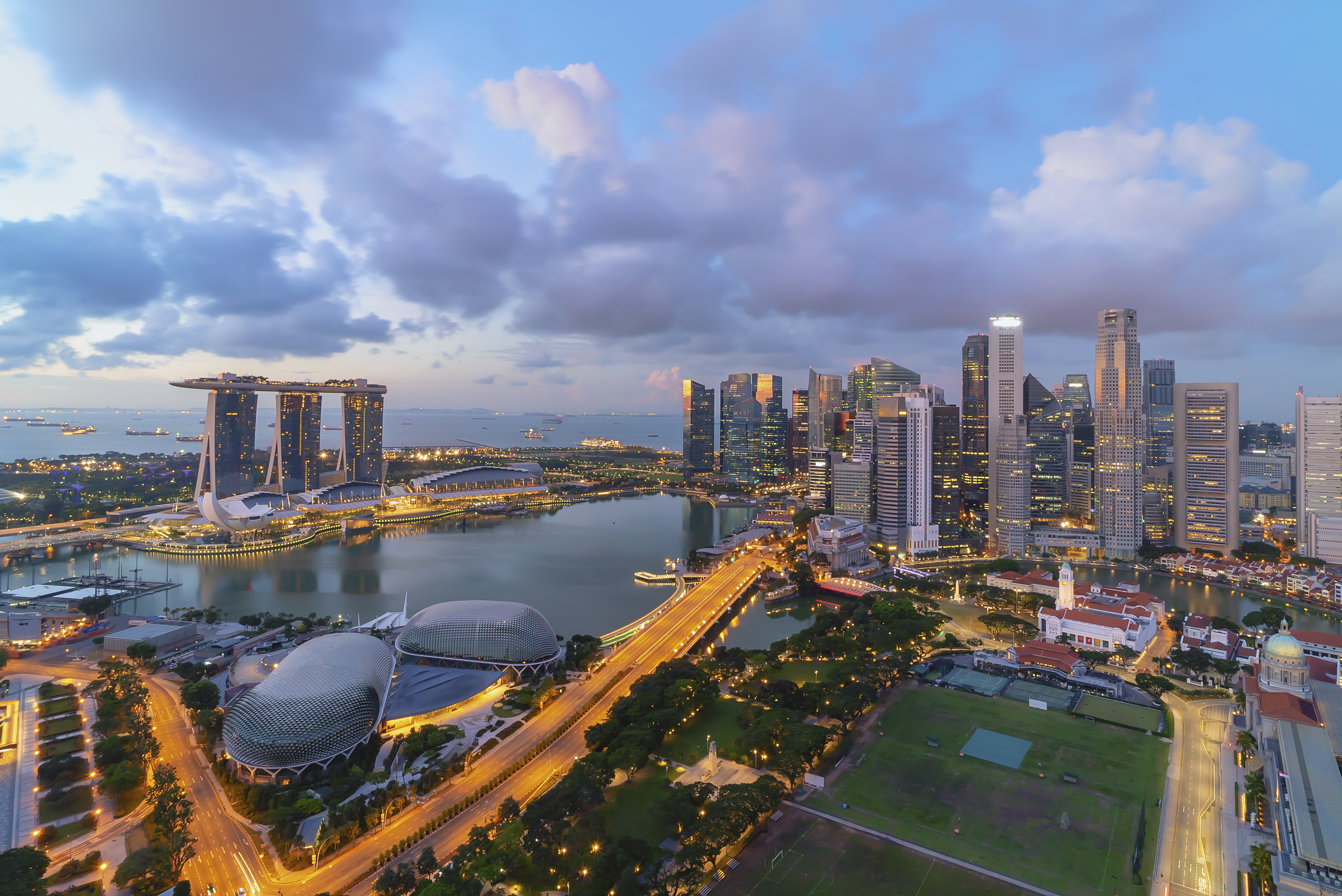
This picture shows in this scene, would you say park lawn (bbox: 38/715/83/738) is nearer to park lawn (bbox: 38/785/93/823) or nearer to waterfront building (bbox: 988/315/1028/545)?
park lawn (bbox: 38/785/93/823)

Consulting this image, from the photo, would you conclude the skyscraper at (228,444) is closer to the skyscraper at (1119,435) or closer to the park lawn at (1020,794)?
the park lawn at (1020,794)

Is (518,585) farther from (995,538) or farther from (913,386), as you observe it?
(913,386)

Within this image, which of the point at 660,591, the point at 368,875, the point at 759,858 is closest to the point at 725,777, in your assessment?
the point at 759,858

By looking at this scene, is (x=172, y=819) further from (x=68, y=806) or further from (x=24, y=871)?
(x=68, y=806)

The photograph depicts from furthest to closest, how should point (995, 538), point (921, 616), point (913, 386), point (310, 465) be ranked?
point (913, 386) < point (310, 465) < point (995, 538) < point (921, 616)

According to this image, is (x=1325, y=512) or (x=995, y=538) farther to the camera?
(x=995, y=538)

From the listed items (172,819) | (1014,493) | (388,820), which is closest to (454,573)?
(388,820)
